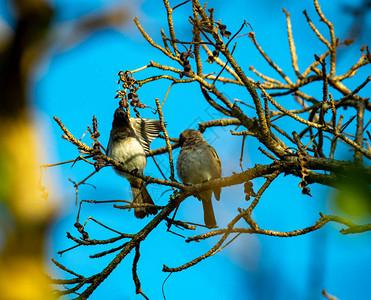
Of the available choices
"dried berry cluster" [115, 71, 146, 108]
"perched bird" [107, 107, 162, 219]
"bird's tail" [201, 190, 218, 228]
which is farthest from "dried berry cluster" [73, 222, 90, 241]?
"bird's tail" [201, 190, 218, 228]

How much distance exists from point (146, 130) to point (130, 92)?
356 cm

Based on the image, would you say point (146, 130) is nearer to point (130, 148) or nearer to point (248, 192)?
point (130, 148)

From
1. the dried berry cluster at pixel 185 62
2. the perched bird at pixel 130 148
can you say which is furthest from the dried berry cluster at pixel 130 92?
the perched bird at pixel 130 148

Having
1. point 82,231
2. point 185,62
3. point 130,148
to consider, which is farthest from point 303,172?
point 130,148

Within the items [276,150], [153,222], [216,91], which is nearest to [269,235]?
[276,150]

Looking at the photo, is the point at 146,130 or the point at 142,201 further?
the point at 146,130

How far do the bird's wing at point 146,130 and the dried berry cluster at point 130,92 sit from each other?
11.1 ft

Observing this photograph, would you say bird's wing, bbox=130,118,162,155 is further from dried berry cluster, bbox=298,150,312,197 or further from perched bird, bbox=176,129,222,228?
dried berry cluster, bbox=298,150,312,197

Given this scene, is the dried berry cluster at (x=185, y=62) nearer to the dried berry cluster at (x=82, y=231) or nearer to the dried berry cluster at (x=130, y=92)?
the dried berry cluster at (x=130, y=92)

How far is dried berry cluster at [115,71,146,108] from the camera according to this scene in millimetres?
3490

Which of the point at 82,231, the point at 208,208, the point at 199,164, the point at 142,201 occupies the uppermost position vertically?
the point at 199,164

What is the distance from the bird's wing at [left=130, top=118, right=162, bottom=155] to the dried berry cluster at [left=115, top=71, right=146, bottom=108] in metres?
3.37

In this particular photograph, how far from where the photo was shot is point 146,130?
714 cm

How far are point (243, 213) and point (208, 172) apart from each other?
3140mm
